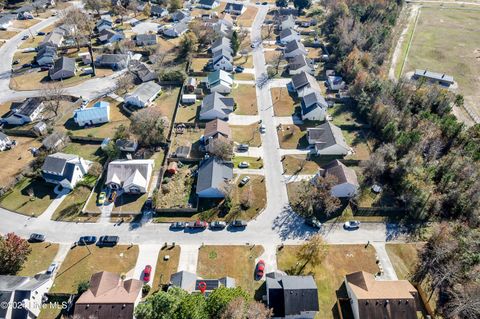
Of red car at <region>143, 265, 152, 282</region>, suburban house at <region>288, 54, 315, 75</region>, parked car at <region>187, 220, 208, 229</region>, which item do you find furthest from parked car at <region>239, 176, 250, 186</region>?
suburban house at <region>288, 54, 315, 75</region>

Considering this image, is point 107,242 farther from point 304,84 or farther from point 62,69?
point 62,69

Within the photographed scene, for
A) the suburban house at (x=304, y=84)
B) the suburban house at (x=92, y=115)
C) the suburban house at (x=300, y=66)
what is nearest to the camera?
the suburban house at (x=92, y=115)

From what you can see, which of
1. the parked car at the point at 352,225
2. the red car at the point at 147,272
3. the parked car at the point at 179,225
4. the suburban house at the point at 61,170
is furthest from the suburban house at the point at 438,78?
the suburban house at the point at 61,170

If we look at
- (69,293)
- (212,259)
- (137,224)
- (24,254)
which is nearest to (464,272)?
(212,259)

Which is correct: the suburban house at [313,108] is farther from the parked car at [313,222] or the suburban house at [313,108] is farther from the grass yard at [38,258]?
the grass yard at [38,258]

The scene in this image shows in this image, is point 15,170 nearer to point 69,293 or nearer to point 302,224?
point 69,293

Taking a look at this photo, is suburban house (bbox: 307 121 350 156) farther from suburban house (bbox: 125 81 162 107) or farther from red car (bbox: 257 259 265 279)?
suburban house (bbox: 125 81 162 107)
